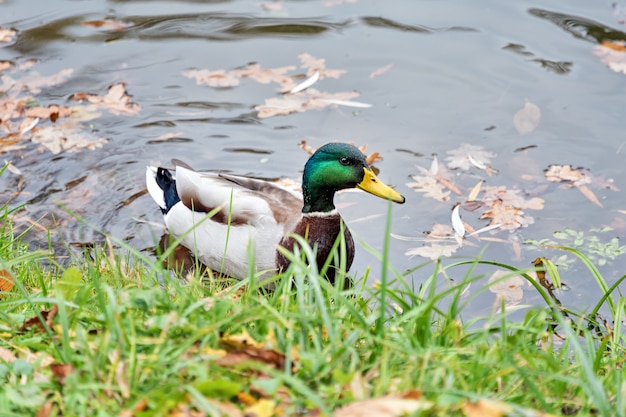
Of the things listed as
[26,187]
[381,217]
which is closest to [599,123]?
[381,217]

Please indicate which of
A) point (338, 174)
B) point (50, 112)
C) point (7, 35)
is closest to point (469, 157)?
point (338, 174)

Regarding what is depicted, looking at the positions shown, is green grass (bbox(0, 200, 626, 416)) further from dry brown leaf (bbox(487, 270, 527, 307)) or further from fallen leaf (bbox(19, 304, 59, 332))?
dry brown leaf (bbox(487, 270, 527, 307))

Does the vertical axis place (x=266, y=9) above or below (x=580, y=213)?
above

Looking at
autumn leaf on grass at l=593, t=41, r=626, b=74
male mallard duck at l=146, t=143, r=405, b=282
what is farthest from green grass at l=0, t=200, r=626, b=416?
autumn leaf on grass at l=593, t=41, r=626, b=74

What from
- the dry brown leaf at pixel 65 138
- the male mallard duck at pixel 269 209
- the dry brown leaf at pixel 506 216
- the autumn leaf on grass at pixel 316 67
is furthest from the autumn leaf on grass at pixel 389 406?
the autumn leaf on grass at pixel 316 67

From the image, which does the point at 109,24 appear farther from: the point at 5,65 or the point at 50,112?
the point at 50,112

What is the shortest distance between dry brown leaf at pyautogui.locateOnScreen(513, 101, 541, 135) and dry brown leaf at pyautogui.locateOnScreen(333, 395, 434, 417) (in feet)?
15.1

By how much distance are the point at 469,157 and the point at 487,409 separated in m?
4.16

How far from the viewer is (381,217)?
5852 millimetres

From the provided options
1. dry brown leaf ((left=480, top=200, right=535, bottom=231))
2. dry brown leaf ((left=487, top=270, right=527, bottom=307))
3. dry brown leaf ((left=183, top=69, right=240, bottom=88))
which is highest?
dry brown leaf ((left=183, top=69, right=240, bottom=88))

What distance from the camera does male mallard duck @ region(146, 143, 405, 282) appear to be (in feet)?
15.5

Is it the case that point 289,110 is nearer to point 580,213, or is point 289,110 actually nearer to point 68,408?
point 580,213

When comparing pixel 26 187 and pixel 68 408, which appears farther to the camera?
pixel 26 187

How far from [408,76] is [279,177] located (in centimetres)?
179
